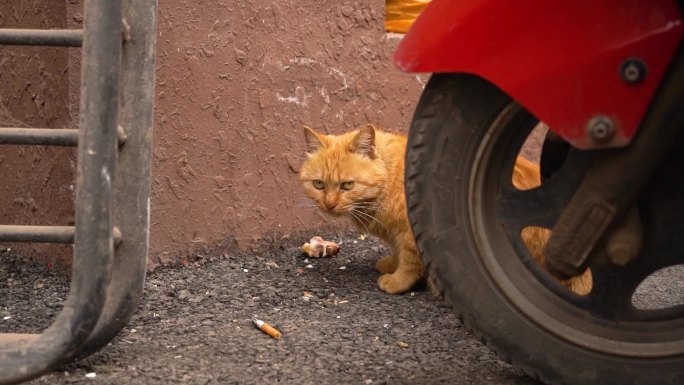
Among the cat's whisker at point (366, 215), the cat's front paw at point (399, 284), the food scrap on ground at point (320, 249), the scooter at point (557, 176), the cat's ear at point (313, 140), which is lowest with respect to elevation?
the food scrap on ground at point (320, 249)

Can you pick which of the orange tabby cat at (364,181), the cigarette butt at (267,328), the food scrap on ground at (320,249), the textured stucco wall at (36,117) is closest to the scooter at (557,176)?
the cigarette butt at (267,328)

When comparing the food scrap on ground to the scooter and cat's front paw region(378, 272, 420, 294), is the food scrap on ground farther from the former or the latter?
the scooter

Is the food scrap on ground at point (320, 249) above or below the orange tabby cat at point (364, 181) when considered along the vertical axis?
below

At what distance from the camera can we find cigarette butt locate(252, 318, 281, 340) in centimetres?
297

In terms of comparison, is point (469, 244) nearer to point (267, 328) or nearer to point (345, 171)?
point (267, 328)

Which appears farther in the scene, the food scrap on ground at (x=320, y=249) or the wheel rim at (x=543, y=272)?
the food scrap on ground at (x=320, y=249)

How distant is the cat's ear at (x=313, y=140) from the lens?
12.7ft

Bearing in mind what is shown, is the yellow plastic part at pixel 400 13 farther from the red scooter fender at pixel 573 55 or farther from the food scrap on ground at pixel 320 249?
the red scooter fender at pixel 573 55

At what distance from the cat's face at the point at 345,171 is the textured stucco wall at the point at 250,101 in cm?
25

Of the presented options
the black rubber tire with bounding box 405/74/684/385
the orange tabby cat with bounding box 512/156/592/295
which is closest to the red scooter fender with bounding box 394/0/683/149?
the black rubber tire with bounding box 405/74/684/385

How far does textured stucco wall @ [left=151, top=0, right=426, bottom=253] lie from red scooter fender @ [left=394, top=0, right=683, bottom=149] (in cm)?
178

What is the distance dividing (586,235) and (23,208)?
245 centimetres

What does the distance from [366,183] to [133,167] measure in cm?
156

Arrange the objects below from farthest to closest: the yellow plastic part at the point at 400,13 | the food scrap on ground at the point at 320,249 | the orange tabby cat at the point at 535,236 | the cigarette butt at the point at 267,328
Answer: the yellow plastic part at the point at 400,13 → the food scrap on ground at the point at 320,249 → the orange tabby cat at the point at 535,236 → the cigarette butt at the point at 267,328
